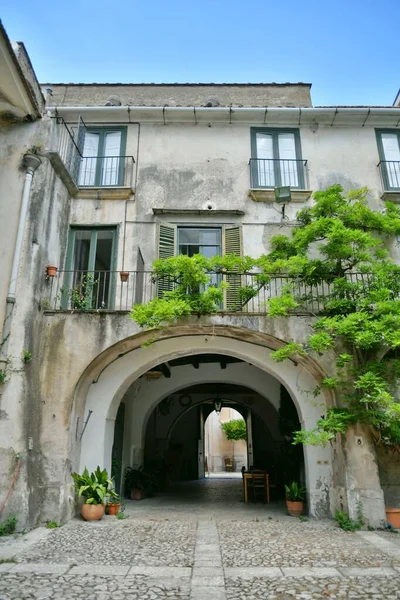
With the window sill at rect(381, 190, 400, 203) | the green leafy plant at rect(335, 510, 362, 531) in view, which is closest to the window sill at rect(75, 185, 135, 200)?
the window sill at rect(381, 190, 400, 203)

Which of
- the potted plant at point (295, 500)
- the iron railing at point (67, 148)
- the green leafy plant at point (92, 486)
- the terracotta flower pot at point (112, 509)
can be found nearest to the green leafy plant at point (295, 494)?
the potted plant at point (295, 500)

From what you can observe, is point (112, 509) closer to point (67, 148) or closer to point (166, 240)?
point (166, 240)

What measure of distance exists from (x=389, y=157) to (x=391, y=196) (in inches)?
53.2

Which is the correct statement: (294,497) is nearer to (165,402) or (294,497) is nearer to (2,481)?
(2,481)

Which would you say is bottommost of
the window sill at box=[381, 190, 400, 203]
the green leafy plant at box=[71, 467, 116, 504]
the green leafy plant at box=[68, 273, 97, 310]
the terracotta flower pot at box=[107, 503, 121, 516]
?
the terracotta flower pot at box=[107, 503, 121, 516]

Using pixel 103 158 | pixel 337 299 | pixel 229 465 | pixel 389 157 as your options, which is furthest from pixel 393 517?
pixel 229 465

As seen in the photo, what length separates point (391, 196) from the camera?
1095 cm

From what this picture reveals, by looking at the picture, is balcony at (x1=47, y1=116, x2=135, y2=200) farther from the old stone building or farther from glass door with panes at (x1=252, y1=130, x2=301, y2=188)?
glass door with panes at (x1=252, y1=130, x2=301, y2=188)

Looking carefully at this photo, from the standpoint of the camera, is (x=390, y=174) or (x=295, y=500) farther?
(x=390, y=174)

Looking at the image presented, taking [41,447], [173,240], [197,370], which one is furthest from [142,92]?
[41,447]

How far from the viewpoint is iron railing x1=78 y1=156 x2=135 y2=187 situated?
1121cm

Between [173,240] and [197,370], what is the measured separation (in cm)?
467

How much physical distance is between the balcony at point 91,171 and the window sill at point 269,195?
3.05m

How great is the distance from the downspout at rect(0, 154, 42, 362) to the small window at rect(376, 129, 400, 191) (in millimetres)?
8351
